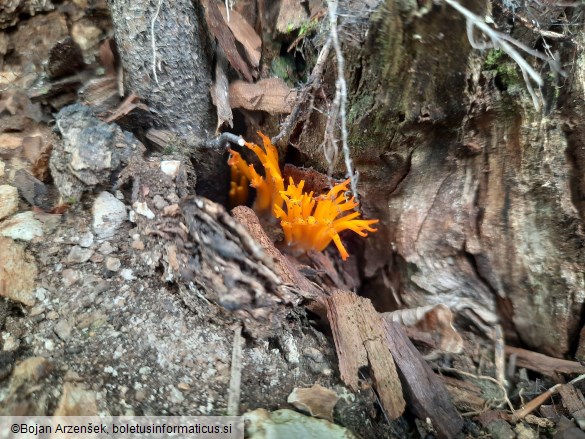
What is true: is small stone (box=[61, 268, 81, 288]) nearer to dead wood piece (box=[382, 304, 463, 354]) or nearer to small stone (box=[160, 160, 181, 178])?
small stone (box=[160, 160, 181, 178])

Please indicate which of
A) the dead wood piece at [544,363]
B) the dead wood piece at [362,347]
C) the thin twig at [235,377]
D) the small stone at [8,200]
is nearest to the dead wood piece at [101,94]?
the small stone at [8,200]

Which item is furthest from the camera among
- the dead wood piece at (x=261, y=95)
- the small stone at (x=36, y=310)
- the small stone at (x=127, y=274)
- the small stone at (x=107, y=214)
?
the dead wood piece at (x=261, y=95)

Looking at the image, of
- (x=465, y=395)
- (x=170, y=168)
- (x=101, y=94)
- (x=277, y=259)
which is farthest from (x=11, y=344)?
(x=465, y=395)

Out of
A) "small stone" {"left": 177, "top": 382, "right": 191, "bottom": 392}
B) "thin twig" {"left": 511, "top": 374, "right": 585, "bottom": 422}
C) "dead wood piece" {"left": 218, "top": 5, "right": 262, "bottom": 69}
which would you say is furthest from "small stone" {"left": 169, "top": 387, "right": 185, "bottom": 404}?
"dead wood piece" {"left": 218, "top": 5, "right": 262, "bottom": 69}

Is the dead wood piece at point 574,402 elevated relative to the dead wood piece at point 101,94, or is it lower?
lower

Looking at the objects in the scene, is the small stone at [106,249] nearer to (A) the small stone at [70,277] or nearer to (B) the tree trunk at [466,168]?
(A) the small stone at [70,277]

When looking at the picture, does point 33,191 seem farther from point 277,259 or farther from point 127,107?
point 277,259

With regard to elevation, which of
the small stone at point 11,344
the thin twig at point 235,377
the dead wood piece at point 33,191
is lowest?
the small stone at point 11,344

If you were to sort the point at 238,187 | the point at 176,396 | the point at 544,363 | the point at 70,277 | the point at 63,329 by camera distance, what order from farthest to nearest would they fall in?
the point at 238,187 < the point at 544,363 < the point at 70,277 < the point at 63,329 < the point at 176,396
